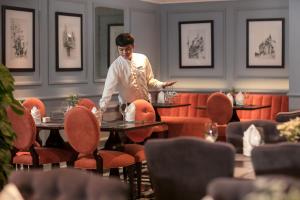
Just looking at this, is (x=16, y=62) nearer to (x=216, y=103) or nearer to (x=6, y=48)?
(x=6, y=48)

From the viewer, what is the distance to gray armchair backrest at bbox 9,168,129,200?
2.28 m

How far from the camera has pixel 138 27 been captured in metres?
10.3

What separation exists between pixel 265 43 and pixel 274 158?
729 cm

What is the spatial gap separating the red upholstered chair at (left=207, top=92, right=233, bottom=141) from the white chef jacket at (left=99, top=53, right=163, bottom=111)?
149 centimetres

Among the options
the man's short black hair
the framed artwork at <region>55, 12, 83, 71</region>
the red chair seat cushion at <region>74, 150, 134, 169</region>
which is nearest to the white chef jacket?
the man's short black hair

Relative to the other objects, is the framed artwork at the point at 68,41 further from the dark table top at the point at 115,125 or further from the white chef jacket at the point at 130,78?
the dark table top at the point at 115,125

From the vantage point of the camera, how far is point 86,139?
5.43 metres

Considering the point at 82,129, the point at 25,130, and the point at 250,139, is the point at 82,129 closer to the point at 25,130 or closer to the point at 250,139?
the point at 25,130

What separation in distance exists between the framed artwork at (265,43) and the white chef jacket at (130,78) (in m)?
3.25

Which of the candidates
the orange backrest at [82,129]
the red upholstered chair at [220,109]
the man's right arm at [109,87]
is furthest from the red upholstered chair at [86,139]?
the red upholstered chair at [220,109]

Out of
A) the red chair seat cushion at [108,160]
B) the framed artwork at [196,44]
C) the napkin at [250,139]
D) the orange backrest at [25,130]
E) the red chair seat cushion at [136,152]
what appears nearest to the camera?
the napkin at [250,139]

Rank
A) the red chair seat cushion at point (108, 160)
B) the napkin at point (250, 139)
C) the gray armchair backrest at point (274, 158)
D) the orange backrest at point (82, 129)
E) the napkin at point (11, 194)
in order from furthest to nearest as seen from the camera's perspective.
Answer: the red chair seat cushion at point (108, 160) < the orange backrest at point (82, 129) < the napkin at point (250, 139) < the gray armchair backrest at point (274, 158) < the napkin at point (11, 194)

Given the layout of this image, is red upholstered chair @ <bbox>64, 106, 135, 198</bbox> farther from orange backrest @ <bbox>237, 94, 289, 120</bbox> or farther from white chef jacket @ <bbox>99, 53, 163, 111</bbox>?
orange backrest @ <bbox>237, 94, 289, 120</bbox>

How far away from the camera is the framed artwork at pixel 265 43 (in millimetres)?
9883
